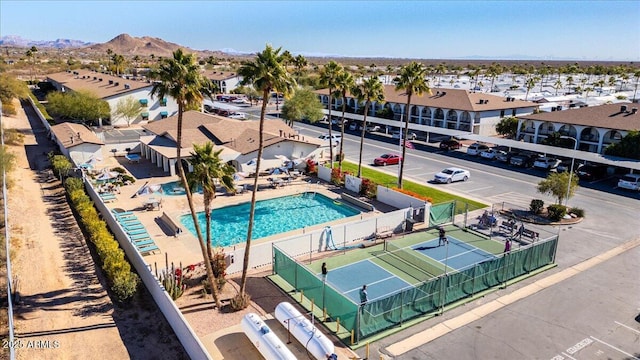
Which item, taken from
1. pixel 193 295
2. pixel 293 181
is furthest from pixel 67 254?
pixel 293 181

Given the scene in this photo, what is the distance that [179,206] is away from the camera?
36.0 m

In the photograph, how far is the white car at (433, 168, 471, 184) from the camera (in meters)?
43.5

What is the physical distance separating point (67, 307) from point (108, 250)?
157 inches

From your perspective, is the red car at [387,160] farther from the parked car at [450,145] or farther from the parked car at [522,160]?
the parked car at [522,160]

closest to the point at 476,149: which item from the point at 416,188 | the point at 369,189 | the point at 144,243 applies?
the point at 416,188

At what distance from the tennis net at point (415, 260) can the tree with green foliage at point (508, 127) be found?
39789mm

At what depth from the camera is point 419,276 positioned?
981 inches

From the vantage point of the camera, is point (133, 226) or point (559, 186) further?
point (559, 186)

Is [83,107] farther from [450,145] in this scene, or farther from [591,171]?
[591,171]

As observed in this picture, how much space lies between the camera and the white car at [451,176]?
4350cm

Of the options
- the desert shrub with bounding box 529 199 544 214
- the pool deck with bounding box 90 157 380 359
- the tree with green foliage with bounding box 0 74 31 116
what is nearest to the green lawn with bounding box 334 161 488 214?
the desert shrub with bounding box 529 199 544 214

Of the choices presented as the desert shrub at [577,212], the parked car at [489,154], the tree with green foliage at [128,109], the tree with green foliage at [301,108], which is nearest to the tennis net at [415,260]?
the desert shrub at [577,212]

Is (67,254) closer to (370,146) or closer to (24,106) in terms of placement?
(370,146)

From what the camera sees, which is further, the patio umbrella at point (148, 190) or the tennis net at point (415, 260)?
the patio umbrella at point (148, 190)
